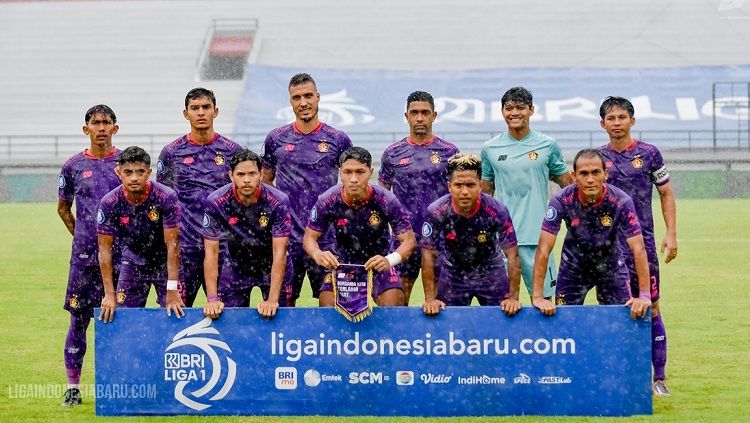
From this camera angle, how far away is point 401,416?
28.0ft

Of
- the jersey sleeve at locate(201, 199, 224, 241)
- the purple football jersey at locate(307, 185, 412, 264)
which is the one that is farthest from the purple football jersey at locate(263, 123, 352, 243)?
the jersey sleeve at locate(201, 199, 224, 241)

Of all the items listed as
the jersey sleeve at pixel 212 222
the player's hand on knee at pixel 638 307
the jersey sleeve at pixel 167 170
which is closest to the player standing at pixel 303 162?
the jersey sleeve at pixel 167 170

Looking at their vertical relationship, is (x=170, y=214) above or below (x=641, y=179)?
below

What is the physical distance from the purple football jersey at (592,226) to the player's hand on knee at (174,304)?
2.52 metres

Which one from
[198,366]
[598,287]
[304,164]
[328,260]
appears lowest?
[198,366]

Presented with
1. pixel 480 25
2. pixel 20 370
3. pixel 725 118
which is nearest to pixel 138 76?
pixel 480 25

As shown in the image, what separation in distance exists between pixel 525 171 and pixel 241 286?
235cm

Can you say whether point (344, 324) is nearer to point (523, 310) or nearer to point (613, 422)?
point (523, 310)

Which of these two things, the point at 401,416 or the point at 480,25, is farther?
the point at 480,25

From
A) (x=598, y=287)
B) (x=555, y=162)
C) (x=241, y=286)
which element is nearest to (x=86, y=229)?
(x=241, y=286)

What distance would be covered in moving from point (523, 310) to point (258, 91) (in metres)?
31.9

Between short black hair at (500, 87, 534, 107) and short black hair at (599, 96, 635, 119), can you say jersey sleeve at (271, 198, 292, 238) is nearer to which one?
short black hair at (500, 87, 534, 107)

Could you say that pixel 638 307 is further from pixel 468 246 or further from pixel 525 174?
pixel 525 174

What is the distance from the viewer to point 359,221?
30.2ft
